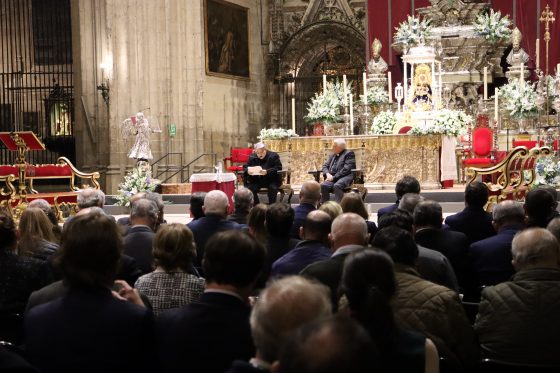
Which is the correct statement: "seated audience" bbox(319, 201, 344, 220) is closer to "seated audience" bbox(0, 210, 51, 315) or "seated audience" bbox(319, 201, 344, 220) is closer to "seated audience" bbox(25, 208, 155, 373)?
"seated audience" bbox(0, 210, 51, 315)

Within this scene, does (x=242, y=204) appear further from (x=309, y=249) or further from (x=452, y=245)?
(x=309, y=249)

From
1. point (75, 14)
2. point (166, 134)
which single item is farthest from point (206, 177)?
point (75, 14)

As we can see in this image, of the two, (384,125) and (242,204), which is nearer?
(242,204)

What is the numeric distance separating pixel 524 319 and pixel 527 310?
1.5 inches

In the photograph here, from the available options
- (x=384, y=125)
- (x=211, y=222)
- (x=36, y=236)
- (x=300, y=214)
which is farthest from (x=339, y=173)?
(x=36, y=236)

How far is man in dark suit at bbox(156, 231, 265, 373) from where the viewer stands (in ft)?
9.85

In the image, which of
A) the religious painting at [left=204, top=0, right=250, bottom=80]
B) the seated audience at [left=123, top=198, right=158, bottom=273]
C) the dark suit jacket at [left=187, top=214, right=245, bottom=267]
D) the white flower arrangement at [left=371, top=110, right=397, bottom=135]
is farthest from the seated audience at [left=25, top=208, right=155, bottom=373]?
the religious painting at [left=204, top=0, right=250, bottom=80]

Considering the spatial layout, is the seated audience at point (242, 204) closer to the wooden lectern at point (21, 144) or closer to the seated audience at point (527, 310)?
the seated audience at point (527, 310)

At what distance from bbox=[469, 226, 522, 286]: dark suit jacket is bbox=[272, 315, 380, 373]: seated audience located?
12.0 feet

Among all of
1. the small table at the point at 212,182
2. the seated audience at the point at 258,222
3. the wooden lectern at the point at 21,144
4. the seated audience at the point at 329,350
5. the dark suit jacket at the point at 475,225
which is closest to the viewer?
the seated audience at the point at 329,350

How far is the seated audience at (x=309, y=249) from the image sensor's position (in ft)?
15.2

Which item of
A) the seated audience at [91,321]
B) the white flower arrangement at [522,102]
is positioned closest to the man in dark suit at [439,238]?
the seated audience at [91,321]

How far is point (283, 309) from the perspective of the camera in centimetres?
212

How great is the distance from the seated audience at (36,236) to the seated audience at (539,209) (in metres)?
2.88
